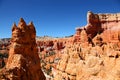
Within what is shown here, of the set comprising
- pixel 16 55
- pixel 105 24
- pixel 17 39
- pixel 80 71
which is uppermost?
pixel 105 24

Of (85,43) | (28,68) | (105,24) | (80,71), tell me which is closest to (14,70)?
(28,68)

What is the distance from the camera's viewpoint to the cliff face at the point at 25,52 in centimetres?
1945

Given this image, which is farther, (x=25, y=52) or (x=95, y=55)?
(x=95, y=55)

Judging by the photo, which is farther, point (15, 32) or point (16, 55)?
point (15, 32)

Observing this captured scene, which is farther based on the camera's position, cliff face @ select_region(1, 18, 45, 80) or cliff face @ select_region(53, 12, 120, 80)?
cliff face @ select_region(1, 18, 45, 80)

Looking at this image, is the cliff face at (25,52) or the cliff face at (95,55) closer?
the cliff face at (95,55)

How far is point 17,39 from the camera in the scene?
74.0 feet

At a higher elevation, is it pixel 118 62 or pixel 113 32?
pixel 113 32

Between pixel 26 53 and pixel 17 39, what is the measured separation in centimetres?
A: 164

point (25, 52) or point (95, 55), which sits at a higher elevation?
point (25, 52)

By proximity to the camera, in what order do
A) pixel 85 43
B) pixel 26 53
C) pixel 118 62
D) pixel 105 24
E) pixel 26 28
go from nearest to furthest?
pixel 118 62 → pixel 26 53 → pixel 26 28 → pixel 85 43 → pixel 105 24

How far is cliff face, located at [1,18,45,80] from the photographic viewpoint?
19.5 m

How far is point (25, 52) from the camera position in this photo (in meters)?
22.6

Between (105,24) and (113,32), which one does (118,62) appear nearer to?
(113,32)
